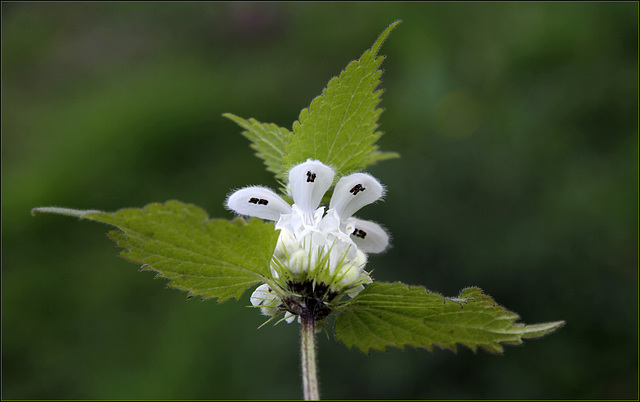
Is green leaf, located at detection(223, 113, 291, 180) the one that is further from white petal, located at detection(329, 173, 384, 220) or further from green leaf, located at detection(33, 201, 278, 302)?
green leaf, located at detection(33, 201, 278, 302)

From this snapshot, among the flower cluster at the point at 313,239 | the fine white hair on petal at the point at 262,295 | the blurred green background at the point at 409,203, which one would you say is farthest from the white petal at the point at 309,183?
the blurred green background at the point at 409,203

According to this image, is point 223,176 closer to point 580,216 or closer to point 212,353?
point 212,353

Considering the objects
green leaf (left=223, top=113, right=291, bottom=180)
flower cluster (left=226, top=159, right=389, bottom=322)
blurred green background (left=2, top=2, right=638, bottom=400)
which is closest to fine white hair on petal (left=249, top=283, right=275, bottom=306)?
flower cluster (left=226, top=159, right=389, bottom=322)

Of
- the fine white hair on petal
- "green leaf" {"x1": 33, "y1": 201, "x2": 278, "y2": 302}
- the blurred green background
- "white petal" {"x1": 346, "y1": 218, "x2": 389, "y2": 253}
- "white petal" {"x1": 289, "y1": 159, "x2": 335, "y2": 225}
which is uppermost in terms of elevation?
the blurred green background

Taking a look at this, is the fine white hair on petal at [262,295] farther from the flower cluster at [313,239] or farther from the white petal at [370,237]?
the white petal at [370,237]

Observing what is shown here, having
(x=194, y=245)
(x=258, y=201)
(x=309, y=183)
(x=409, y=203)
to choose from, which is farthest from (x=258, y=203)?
(x=409, y=203)

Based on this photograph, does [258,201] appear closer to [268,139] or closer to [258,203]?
[258,203]
